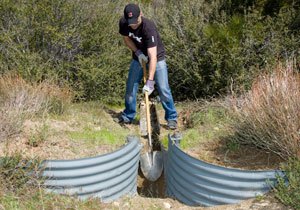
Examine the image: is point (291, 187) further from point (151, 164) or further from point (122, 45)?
point (122, 45)

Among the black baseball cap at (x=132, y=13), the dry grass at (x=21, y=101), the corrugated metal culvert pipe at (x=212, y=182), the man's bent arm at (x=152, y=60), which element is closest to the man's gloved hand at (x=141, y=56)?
the man's bent arm at (x=152, y=60)

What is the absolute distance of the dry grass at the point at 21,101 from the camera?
16.7ft

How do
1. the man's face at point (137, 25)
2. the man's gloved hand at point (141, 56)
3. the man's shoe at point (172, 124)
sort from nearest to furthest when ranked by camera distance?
the man's face at point (137, 25) < the man's gloved hand at point (141, 56) < the man's shoe at point (172, 124)

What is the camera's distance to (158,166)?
559 cm

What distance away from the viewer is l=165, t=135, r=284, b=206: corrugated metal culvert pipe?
4297mm

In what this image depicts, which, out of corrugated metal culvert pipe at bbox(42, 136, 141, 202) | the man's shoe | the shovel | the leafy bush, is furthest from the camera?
the leafy bush

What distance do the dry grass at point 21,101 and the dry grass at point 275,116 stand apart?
8.12 ft

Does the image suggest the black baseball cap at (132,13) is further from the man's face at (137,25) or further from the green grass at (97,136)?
the green grass at (97,136)

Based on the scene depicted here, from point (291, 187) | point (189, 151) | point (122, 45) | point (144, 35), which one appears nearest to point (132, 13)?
point (144, 35)

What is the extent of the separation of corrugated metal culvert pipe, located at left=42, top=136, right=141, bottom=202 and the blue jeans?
4.11ft

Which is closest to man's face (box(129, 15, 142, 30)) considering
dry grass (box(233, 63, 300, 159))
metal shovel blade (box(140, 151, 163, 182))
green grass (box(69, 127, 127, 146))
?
green grass (box(69, 127, 127, 146))

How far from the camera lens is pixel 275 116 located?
4578 millimetres

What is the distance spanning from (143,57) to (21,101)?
Result: 1613mm

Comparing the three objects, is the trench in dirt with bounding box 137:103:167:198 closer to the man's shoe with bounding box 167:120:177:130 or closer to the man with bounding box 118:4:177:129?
the man's shoe with bounding box 167:120:177:130
